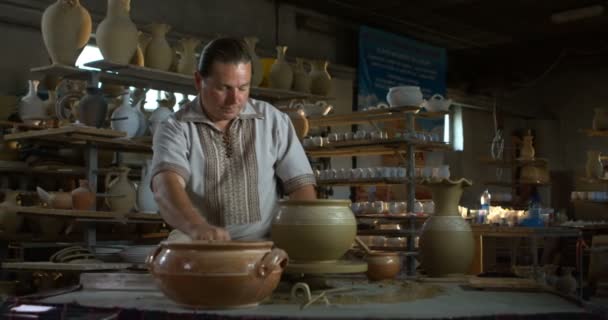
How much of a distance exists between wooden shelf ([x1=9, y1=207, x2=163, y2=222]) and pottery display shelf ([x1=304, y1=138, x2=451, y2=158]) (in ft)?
5.62

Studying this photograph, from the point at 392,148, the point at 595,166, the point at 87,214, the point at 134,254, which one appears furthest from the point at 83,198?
the point at 595,166

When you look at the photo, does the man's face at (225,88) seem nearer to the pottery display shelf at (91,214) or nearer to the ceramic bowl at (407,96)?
the pottery display shelf at (91,214)

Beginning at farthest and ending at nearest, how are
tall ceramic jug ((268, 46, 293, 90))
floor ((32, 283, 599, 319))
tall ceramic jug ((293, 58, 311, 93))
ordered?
tall ceramic jug ((293, 58, 311, 93)), tall ceramic jug ((268, 46, 293, 90)), floor ((32, 283, 599, 319))

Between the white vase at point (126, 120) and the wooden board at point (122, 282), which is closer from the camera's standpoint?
the wooden board at point (122, 282)

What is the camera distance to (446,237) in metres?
2.49

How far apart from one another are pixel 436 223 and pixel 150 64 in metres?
3.51

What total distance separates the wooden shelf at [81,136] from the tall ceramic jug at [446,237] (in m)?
3.11

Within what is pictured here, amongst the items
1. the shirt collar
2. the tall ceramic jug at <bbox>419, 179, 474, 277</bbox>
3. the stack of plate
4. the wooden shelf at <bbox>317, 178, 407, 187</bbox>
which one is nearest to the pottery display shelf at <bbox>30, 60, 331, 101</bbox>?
the wooden shelf at <bbox>317, 178, 407, 187</bbox>

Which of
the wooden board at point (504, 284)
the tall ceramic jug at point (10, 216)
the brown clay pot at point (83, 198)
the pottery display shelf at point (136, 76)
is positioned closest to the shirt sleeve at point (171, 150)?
the wooden board at point (504, 284)

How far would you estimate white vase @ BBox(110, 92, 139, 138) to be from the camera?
568 cm

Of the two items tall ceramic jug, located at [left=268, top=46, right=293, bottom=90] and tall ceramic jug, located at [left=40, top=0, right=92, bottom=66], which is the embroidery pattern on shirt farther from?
tall ceramic jug, located at [left=268, top=46, right=293, bottom=90]

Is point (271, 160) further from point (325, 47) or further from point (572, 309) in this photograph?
point (325, 47)

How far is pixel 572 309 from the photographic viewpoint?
6.07 ft

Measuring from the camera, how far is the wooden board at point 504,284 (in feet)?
7.14
